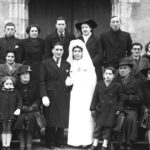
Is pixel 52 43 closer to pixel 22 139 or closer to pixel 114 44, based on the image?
pixel 114 44

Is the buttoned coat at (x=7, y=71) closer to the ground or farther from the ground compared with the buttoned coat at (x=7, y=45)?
closer to the ground

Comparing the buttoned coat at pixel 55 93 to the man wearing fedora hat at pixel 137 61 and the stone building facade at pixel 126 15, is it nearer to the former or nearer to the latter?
the man wearing fedora hat at pixel 137 61

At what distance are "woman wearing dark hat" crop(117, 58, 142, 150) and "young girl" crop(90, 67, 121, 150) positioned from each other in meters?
0.13

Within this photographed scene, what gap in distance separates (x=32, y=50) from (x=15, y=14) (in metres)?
1.93

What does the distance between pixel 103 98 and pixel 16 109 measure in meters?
1.39

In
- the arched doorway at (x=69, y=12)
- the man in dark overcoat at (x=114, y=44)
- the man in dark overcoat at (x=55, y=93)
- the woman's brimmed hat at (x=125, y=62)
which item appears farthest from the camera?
the arched doorway at (x=69, y=12)

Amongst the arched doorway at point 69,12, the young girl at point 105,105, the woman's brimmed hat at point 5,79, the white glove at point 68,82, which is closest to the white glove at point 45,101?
the white glove at point 68,82

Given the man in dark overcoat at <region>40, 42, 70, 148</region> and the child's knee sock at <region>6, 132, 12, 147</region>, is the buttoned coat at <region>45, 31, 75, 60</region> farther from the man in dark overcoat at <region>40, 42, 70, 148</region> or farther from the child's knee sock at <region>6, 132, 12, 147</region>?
the child's knee sock at <region>6, 132, 12, 147</region>

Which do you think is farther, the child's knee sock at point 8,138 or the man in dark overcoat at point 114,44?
the man in dark overcoat at point 114,44

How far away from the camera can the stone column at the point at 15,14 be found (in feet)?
35.0

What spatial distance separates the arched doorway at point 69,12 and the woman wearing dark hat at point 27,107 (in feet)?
9.93

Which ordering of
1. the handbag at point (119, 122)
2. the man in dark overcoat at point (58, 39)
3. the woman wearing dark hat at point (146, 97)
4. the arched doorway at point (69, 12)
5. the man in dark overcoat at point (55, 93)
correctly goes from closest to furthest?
the handbag at point (119, 122) < the woman wearing dark hat at point (146, 97) < the man in dark overcoat at point (55, 93) < the man in dark overcoat at point (58, 39) < the arched doorway at point (69, 12)

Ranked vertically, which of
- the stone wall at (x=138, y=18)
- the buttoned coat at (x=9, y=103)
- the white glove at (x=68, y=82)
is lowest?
the buttoned coat at (x=9, y=103)

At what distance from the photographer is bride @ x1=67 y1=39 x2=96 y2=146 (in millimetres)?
8516
